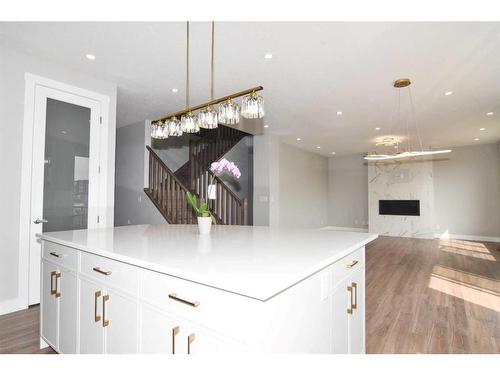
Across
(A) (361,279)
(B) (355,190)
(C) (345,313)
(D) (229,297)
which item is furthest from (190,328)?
(B) (355,190)

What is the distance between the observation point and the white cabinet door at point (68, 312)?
5.14 feet

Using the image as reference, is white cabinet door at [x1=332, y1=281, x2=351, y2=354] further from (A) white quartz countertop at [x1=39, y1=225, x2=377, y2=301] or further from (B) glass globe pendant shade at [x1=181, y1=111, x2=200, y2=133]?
(B) glass globe pendant shade at [x1=181, y1=111, x2=200, y2=133]

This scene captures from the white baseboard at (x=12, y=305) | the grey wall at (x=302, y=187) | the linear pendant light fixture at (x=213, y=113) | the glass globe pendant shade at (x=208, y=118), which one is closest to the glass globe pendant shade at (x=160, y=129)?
the linear pendant light fixture at (x=213, y=113)

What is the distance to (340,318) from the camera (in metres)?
1.40

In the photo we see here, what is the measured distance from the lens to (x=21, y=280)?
109 inches

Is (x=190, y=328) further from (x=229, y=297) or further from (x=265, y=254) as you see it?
(x=265, y=254)

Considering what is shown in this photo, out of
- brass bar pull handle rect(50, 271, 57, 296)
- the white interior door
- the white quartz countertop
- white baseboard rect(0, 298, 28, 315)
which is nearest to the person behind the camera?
the white quartz countertop

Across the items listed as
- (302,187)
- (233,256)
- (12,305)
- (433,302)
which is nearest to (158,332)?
(233,256)

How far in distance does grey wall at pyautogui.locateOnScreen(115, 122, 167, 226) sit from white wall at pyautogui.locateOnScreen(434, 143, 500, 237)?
7.76 meters

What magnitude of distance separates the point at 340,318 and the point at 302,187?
689cm

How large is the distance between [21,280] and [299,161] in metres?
6.69

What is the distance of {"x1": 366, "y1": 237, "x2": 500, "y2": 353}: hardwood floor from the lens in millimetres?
2131

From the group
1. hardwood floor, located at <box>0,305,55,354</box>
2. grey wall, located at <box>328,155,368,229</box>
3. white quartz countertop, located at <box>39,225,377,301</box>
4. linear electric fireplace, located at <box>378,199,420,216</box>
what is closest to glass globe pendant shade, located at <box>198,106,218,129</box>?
white quartz countertop, located at <box>39,225,377,301</box>

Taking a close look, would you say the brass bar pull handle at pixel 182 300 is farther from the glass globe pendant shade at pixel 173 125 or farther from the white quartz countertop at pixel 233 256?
the glass globe pendant shade at pixel 173 125
